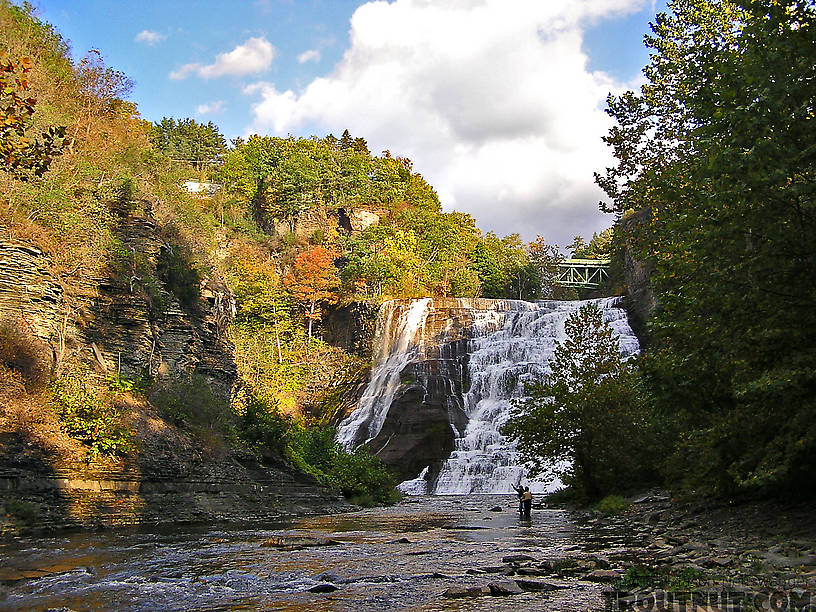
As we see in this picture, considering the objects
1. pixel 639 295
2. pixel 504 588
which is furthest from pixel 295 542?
pixel 639 295

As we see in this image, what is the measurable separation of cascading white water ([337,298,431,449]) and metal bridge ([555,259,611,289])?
3038cm

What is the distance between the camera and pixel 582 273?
7656 centimetres

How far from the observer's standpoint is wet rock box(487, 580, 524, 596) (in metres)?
7.22

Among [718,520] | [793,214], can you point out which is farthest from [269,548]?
[793,214]

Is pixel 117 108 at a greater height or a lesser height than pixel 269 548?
greater

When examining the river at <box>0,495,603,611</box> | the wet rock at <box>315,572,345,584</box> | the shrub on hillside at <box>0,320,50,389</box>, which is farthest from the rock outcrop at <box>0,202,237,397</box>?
the wet rock at <box>315,572,345,584</box>

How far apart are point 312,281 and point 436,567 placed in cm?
4285

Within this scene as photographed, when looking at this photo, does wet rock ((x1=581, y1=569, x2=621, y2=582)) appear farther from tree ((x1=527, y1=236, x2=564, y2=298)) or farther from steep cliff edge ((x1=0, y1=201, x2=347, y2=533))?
tree ((x1=527, y1=236, x2=564, y2=298))

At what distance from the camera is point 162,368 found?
78.9ft

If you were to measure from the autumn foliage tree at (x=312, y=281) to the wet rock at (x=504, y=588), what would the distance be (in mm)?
44309

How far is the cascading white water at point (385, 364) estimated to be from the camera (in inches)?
1571

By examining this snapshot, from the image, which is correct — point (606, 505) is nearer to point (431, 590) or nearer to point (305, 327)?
point (431, 590)

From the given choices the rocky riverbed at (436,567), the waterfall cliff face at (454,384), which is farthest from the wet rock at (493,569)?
the waterfall cliff face at (454,384)

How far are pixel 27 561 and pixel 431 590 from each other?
6.19 meters
